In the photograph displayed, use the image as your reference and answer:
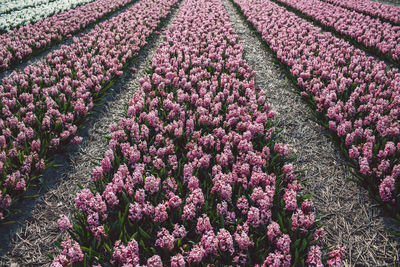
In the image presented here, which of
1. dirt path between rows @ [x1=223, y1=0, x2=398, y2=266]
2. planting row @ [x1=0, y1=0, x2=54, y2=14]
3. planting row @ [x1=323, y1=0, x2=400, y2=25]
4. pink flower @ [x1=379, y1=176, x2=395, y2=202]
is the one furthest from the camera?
planting row @ [x1=0, y1=0, x2=54, y2=14]

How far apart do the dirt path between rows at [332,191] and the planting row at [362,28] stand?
193 inches

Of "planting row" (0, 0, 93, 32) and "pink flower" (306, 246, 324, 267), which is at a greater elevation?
"planting row" (0, 0, 93, 32)

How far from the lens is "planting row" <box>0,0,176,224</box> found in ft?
12.4

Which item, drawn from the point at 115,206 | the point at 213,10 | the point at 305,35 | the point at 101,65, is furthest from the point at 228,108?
the point at 213,10

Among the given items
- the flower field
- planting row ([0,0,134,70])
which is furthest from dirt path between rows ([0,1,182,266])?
planting row ([0,0,134,70])

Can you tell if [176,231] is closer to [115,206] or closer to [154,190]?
[154,190]

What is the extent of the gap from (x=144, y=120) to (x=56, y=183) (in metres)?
1.89

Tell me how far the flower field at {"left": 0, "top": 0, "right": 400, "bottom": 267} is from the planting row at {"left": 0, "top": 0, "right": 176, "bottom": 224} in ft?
0.09

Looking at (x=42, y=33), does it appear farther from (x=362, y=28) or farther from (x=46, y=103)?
(x=362, y=28)

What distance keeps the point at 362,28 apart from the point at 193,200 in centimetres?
1283

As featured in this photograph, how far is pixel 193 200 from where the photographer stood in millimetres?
3129

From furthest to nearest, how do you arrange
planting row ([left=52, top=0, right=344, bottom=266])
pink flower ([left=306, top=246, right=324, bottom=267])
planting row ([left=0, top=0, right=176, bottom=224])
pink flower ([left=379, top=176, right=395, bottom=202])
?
planting row ([left=0, top=0, right=176, bottom=224])
pink flower ([left=379, top=176, right=395, bottom=202])
planting row ([left=52, top=0, right=344, bottom=266])
pink flower ([left=306, top=246, right=324, bottom=267])

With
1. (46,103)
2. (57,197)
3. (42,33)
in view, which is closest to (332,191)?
(57,197)

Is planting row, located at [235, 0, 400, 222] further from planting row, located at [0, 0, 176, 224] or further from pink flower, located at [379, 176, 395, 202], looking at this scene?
planting row, located at [0, 0, 176, 224]
